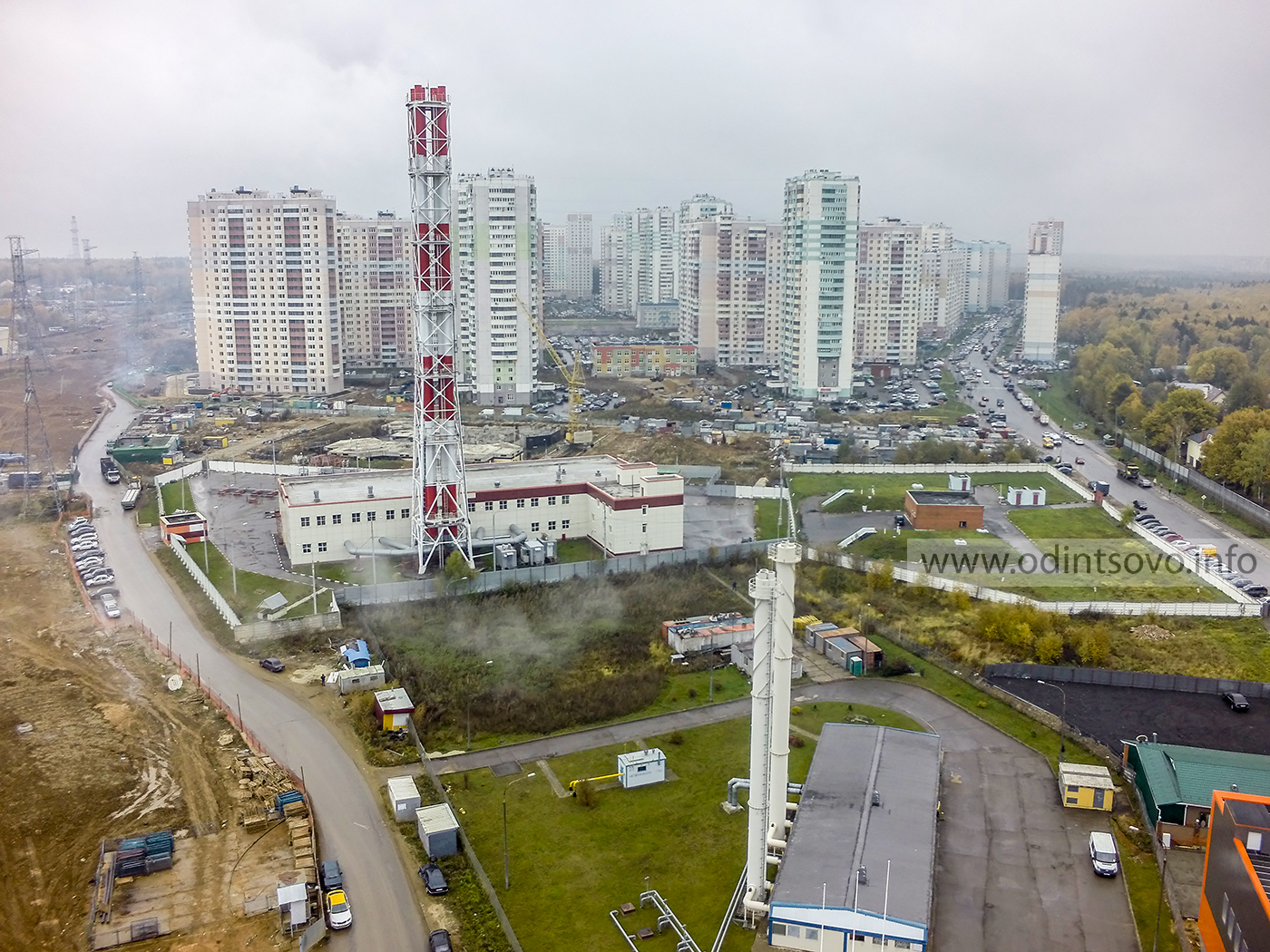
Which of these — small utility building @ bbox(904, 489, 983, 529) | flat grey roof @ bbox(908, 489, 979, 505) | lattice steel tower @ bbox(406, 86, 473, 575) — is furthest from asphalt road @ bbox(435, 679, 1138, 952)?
flat grey roof @ bbox(908, 489, 979, 505)

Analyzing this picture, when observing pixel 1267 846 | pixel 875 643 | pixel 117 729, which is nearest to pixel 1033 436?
pixel 875 643

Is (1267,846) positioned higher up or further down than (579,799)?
higher up

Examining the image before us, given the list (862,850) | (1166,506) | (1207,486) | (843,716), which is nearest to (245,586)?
(843,716)

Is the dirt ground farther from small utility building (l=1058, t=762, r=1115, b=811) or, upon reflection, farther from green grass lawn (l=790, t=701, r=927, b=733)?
small utility building (l=1058, t=762, r=1115, b=811)

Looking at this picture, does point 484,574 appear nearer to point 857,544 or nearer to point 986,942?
point 857,544

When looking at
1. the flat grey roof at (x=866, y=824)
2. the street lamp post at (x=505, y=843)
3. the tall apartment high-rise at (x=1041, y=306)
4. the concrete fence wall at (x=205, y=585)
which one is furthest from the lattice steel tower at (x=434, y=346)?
the tall apartment high-rise at (x=1041, y=306)

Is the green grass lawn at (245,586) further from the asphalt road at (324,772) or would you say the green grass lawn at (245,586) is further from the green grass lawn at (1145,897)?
the green grass lawn at (1145,897)
